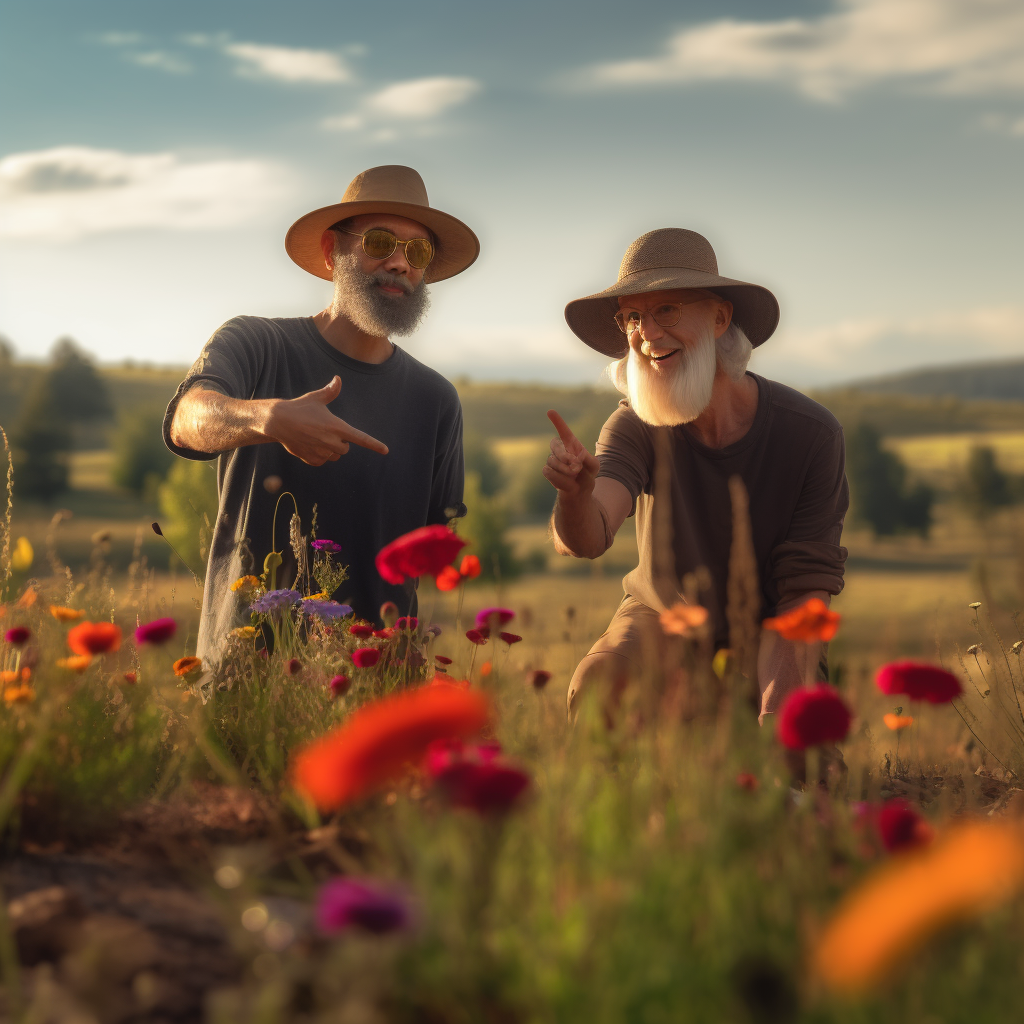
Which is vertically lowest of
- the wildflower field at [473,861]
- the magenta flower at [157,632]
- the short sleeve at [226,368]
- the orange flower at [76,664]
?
the wildflower field at [473,861]

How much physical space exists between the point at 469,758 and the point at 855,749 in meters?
0.92

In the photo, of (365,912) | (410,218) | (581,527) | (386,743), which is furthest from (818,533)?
(365,912)

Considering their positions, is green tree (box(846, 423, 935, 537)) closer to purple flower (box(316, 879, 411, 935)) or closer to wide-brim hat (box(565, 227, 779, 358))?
wide-brim hat (box(565, 227, 779, 358))

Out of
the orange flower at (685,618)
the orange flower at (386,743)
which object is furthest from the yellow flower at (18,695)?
the orange flower at (685,618)

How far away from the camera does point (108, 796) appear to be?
6.95ft

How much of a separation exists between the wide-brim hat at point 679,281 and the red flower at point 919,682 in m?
2.21

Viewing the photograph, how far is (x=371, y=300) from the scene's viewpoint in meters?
4.50

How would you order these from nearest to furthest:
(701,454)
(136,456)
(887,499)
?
(701,454) → (136,456) → (887,499)

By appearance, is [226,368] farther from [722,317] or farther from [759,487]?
[759,487]

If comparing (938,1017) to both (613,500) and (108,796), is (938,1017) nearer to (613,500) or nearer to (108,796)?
(108,796)

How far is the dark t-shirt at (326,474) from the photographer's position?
411 cm

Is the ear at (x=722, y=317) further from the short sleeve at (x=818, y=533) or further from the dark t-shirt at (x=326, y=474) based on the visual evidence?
the dark t-shirt at (x=326, y=474)

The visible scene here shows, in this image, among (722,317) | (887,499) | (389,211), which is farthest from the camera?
(887,499)

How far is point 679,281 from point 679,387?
45cm
